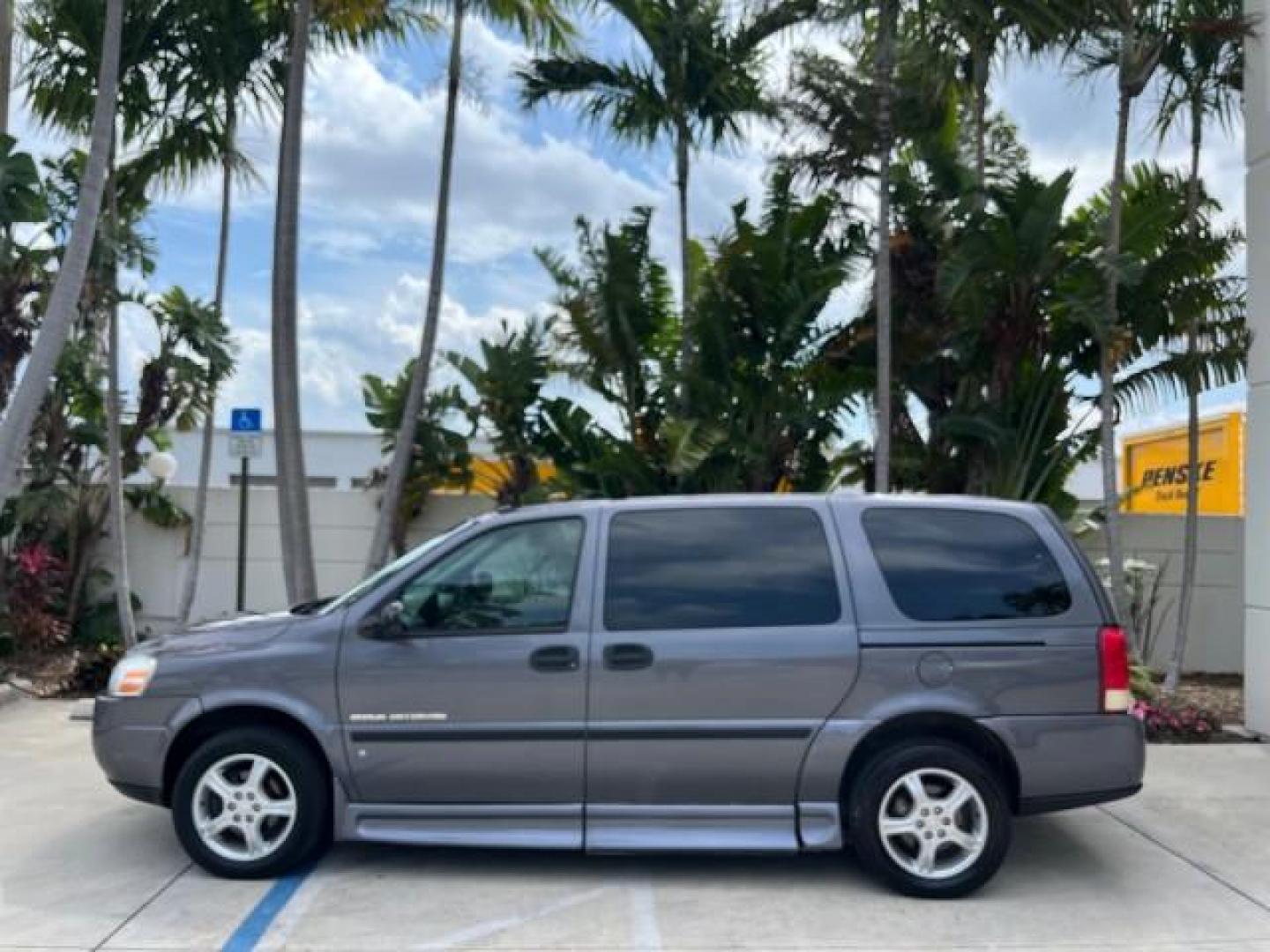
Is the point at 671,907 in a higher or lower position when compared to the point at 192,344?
lower

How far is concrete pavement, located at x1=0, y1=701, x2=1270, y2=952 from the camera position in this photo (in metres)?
4.88

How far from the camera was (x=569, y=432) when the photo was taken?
12.1m

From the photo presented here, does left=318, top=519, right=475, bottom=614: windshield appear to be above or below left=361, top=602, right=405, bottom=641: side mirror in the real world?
above

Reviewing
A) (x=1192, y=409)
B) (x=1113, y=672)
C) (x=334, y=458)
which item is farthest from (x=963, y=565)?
(x=334, y=458)

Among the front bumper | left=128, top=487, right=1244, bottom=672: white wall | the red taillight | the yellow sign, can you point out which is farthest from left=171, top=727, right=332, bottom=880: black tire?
the yellow sign

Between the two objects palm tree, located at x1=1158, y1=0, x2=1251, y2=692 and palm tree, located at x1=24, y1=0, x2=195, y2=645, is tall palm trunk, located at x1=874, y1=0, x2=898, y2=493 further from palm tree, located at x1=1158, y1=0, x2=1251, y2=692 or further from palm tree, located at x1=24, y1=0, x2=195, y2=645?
palm tree, located at x1=24, y1=0, x2=195, y2=645

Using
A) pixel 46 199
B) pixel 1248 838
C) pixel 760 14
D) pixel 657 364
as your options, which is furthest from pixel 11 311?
pixel 1248 838

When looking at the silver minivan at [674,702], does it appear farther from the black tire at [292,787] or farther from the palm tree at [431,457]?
the palm tree at [431,457]

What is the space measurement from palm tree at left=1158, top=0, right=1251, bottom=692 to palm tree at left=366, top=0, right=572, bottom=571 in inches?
233

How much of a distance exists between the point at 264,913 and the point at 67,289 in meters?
6.01

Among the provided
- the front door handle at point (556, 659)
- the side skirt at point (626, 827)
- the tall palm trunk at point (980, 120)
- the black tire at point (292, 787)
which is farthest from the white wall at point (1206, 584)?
the black tire at point (292, 787)

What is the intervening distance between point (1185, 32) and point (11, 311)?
1094 cm

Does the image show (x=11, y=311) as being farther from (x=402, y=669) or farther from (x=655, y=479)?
(x=402, y=669)

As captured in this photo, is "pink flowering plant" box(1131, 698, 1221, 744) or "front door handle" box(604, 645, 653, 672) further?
"pink flowering plant" box(1131, 698, 1221, 744)
